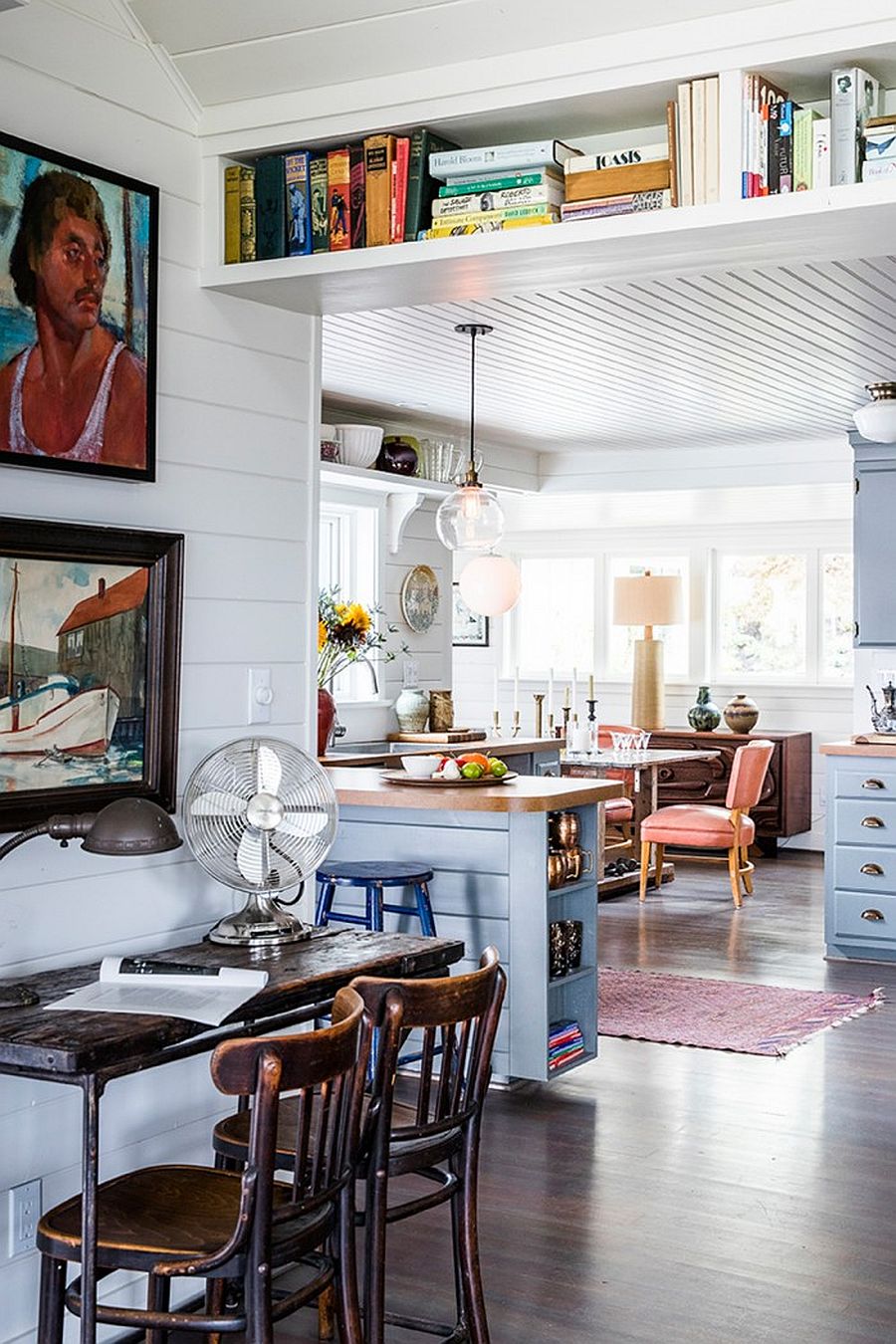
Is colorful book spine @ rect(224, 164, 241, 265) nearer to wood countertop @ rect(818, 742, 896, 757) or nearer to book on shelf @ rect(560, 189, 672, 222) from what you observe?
book on shelf @ rect(560, 189, 672, 222)

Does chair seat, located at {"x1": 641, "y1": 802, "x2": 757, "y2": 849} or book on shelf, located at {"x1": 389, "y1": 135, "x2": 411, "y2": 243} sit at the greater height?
book on shelf, located at {"x1": 389, "y1": 135, "x2": 411, "y2": 243}

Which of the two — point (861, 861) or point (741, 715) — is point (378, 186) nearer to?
point (861, 861)

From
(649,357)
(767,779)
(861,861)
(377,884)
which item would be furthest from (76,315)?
(767,779)

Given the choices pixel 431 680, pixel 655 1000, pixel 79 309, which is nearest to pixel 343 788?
pixel 655 1000

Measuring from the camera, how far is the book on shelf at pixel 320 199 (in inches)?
126

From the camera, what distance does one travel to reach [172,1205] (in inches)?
95.2

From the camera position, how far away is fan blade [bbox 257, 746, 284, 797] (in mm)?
3092

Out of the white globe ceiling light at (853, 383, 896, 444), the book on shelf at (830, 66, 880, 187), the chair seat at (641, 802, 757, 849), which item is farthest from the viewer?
the chair seat at (641, 802, 757, 849)

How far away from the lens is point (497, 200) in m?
3.03

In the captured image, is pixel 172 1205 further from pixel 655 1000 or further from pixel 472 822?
pixel 655 1000

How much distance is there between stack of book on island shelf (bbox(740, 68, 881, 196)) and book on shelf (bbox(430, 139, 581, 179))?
39 cm

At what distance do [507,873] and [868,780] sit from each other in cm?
257

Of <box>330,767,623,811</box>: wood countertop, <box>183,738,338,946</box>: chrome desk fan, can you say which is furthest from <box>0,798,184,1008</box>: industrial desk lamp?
<box>330,767,623,811</box>: wood countertop

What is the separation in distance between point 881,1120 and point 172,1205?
267 centimetres
